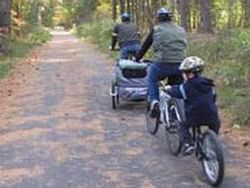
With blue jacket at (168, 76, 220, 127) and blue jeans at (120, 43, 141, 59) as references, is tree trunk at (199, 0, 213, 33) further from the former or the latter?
blue jacket at (168, 76, 220, 127)

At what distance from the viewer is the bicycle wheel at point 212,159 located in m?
6.59

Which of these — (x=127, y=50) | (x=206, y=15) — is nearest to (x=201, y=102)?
(x=127, y=50)

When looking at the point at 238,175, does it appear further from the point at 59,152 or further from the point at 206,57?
the point at 206,57

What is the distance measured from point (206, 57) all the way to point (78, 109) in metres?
4.91

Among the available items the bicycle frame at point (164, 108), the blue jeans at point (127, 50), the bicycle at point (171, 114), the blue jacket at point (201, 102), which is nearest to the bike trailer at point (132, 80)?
the bicycle at point (171, 114)

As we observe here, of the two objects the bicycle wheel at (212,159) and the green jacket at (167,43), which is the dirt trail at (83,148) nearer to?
the bicycle wheel at (212,159)

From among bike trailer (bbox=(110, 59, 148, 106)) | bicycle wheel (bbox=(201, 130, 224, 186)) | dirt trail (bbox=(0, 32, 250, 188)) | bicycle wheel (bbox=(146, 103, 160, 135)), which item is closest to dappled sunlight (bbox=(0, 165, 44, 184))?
dirt trail (bbox=(0, 32, 250, 188))

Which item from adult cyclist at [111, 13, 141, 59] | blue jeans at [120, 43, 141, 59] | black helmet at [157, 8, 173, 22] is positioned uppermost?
black helmet at [157, 8, 173, 22]

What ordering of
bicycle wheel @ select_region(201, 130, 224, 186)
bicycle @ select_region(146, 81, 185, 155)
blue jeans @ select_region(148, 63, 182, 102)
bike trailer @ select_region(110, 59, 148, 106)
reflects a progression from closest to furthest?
bicycle wheel @ select_region(201, 130, 224, 186) < bicycle @ select_region(146, 81, 185, 155) < blue jeans @ select_region(148, 63, 182, 102) < bike trailer @ select_region(110, 59, 148, 106)

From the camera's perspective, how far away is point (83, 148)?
29.0ft

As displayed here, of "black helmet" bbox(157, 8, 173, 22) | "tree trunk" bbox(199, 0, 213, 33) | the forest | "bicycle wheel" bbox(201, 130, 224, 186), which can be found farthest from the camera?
"tree trunk" bbox(199, 0, 213, 33)

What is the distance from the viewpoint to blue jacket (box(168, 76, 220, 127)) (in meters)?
7.21

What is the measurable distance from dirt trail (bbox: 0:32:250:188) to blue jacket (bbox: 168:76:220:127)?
676mm

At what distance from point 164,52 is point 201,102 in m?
2.24
